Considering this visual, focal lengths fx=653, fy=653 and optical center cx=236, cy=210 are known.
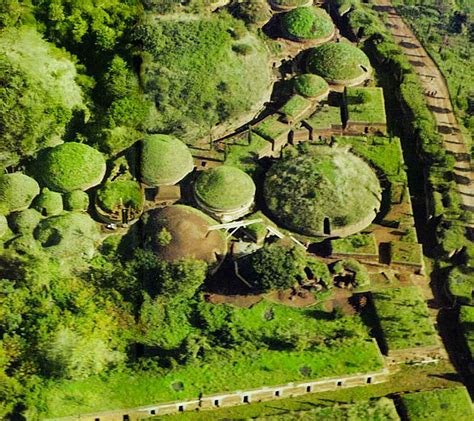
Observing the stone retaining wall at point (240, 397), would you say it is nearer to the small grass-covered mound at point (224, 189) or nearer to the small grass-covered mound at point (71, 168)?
the small grass-covered mound at point (224, 189)

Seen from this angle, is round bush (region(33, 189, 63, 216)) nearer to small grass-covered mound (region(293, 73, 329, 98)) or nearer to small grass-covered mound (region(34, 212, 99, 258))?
small grass-covered mound (region(34, 212, 99, 258))

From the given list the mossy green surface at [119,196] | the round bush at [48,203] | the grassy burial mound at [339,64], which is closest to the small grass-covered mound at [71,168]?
the round bush at [48,203]

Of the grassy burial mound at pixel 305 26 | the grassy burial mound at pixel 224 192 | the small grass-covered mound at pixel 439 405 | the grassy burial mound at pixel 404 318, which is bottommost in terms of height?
the small grass-covered mound at pixel 439 405

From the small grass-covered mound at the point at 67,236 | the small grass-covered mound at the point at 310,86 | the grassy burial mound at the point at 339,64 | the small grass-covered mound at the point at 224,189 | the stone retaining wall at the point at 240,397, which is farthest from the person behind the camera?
the grassy burial mound at the point at 339,64

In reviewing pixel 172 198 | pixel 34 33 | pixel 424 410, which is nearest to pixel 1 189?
pixel 172 198

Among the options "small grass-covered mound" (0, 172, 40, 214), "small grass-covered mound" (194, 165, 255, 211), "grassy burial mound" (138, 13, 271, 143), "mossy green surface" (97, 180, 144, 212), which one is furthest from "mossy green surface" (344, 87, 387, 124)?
"small grass-covered mound" (0, 172, 40, 214)

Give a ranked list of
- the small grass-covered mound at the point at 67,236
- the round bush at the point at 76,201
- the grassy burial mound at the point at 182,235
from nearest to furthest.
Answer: the grassy burial mound at the point at 182,235 → the small grass-covered mound at the point at 67,236 → the round bush at the point at 76,201

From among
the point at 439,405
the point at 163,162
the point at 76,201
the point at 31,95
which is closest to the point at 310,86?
the point at 163,162

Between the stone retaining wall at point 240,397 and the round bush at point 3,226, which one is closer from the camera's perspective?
the stone retaining wall at point 240,397
